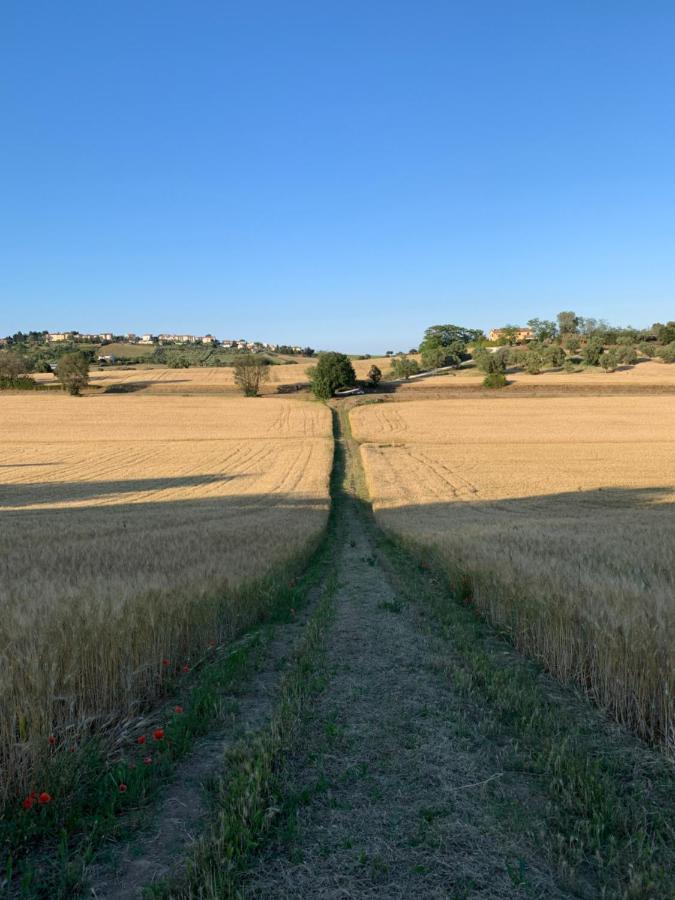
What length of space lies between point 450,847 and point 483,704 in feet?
7.20

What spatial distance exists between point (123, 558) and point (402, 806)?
31.0 ft

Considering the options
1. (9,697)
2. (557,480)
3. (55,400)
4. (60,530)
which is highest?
(55,400)

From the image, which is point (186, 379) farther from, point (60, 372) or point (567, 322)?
point (567, 322)

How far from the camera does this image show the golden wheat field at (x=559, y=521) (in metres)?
5.36

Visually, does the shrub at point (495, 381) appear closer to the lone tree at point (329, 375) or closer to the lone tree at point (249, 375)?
the lone tree at point (329, 375)

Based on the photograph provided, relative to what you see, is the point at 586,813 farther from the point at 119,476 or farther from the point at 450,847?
the point at 119,476

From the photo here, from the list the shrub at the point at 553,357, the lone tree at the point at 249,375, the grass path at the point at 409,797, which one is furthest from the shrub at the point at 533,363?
the grass path at the point at 409,797

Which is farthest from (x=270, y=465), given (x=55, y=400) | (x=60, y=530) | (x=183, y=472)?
(x=55, y=400)

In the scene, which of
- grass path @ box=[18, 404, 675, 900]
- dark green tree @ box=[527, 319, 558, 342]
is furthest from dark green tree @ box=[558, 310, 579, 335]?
grass path @ box=[18, 404, 675, 900]

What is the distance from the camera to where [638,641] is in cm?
512

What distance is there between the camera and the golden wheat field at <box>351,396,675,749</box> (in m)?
5.36

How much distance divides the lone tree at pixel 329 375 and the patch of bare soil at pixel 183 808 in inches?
3088

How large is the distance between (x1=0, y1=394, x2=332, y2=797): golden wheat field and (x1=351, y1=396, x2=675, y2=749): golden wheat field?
4.03 meters

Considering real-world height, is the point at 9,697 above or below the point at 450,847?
above
